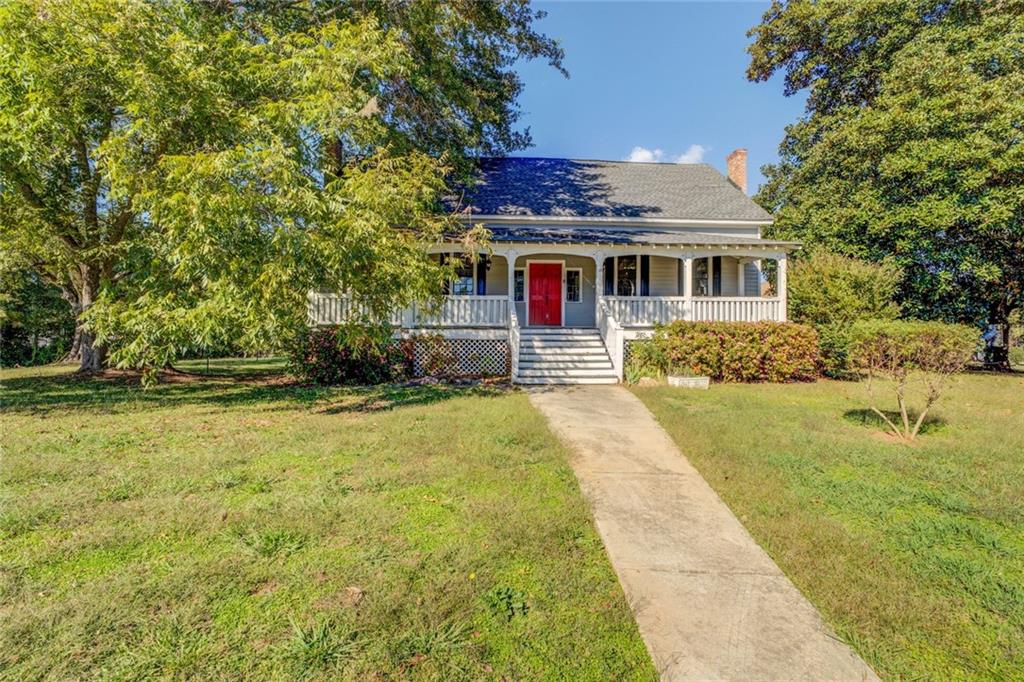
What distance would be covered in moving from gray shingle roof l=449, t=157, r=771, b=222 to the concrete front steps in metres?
5.08

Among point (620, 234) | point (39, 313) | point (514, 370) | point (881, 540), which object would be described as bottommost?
point (881, 540)

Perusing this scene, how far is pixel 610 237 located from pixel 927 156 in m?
10.3

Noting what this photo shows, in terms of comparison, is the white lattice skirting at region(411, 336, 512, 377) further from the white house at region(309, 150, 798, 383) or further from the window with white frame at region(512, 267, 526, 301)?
the window with white frame at region(512, 267, 526, 301)

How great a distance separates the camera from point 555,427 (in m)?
7.79

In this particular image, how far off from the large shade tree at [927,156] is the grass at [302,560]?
16206mm

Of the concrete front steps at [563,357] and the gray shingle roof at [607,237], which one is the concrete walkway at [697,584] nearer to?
the concrete front steps at [563,357]

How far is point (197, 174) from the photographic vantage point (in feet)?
23.6

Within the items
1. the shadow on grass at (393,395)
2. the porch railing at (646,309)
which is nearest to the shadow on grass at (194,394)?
the shadow on grass at (393,395)

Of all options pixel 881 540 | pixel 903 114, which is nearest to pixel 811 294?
pixel 903 114

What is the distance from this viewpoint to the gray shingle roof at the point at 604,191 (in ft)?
56.8

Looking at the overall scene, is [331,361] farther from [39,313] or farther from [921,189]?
[921,189]

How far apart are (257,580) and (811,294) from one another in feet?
49.3

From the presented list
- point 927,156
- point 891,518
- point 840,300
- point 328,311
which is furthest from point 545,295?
point 891,518

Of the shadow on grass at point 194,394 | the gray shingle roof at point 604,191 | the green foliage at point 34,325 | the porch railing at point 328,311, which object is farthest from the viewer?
the green foliage at point 34,325
